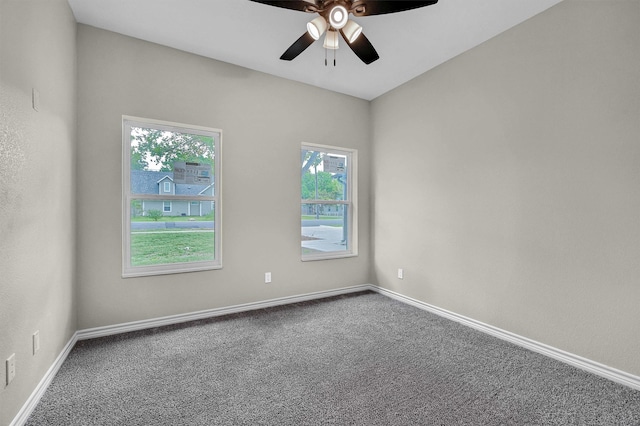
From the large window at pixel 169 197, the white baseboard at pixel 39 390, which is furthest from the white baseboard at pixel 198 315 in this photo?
the large window at pixel 169 197

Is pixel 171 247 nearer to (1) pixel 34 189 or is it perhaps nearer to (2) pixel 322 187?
(1) pixel 34 189

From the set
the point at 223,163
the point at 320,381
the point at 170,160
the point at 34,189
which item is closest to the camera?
the point at 34,189

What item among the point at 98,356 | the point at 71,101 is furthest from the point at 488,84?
the point at 98,356

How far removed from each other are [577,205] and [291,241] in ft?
9.07

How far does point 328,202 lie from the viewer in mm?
4051

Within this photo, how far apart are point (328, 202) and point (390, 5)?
2511 mm

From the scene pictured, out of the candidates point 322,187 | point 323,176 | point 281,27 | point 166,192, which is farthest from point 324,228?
point 281,27

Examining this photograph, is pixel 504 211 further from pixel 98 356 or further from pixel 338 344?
pixel 98 356

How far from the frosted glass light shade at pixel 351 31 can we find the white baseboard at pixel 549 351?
9.25ft

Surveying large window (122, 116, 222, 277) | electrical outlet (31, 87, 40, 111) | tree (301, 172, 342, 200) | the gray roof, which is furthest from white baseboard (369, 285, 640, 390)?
electrical outlet (31, 87, 40, 111)

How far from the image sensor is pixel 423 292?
3.44 metres

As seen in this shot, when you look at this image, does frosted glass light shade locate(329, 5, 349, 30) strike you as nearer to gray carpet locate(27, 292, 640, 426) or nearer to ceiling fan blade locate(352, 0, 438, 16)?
ceiling fan blade locate(352, 0, 438, 16)

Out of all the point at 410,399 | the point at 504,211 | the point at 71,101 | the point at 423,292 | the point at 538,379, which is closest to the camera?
the point at 410,399

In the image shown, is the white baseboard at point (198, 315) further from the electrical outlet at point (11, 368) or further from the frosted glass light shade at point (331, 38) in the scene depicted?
the frosted glass light shade at point (331, 38)
